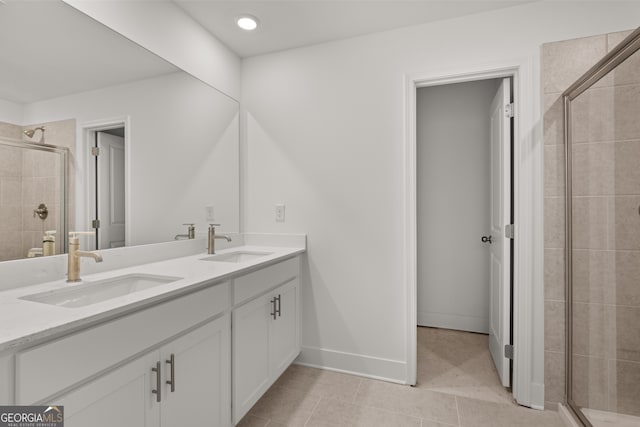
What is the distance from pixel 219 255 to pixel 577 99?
224 cm

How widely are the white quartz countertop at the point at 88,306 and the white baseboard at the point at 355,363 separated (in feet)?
3.23

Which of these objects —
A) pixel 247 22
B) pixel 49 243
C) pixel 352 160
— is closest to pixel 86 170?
pixel 49 243

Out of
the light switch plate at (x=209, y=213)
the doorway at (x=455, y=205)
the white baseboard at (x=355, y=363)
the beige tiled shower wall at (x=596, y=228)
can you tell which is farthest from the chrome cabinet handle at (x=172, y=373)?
the doorway at (x=455, y=205)

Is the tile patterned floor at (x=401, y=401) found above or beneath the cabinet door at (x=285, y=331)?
beneath

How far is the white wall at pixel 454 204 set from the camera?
2.95m

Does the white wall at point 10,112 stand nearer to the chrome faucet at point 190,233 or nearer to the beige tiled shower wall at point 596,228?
the chrome faucet at point 190,233

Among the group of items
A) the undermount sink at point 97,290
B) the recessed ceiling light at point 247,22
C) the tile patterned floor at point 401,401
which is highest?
the recessed ceiling light at point 247,22

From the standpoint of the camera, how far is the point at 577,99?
1.67 meters

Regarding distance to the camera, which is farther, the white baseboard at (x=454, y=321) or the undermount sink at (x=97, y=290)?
the white baseboard at (x=454, y=321)

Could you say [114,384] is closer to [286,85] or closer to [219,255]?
[219,255]

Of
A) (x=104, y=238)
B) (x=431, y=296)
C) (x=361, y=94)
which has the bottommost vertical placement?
(x=431, y=296)

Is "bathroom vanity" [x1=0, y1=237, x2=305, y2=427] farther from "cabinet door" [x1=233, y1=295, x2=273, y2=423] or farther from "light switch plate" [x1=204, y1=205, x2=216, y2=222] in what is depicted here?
"light switch plate" [x1=204, y1=205, x2=216, y2=222]

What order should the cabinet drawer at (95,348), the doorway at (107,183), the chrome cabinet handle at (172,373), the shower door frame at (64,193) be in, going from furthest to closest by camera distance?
the doorway at (107,183) < the shower door frame at (64,193) < the chrome cabinet handle at (172,373) < the cabinet drawer at (95,348)

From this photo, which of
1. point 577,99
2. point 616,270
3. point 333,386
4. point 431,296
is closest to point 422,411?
point 333,386
